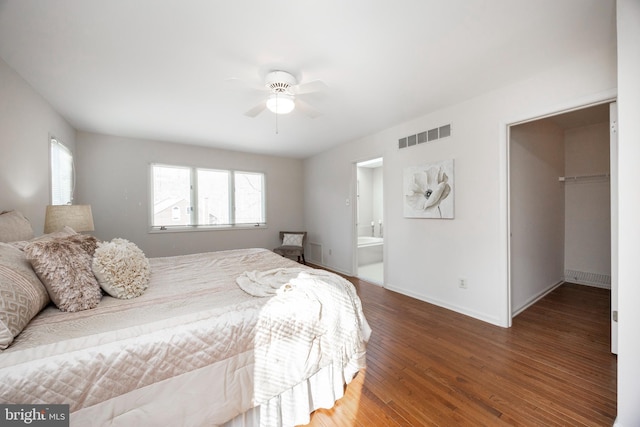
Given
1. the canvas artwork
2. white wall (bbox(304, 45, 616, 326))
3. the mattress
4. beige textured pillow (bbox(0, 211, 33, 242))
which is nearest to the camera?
the mattress

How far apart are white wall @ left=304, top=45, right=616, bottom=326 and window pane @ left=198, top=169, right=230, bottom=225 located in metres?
2.99

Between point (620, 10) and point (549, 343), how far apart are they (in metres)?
2.53

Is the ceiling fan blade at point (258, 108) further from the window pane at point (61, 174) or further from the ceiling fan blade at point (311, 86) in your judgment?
the window pane at point (61, 174)

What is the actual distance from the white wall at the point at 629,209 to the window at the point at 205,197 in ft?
16.4

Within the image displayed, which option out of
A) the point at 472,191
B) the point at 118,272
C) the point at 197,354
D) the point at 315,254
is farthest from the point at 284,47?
the point at 315,254

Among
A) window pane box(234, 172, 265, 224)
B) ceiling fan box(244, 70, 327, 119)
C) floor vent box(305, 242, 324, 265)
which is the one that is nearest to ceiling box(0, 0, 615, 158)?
ceiling fan box(244, 70, 327, 119)

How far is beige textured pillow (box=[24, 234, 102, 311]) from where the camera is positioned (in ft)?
4.25

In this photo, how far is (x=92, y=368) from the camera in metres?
0.97

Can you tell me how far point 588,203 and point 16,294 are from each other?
20.9ft

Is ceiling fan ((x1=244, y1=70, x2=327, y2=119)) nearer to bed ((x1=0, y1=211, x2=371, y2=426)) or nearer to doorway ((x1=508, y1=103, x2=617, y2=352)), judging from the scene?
bed ((x1=0, y1=211, x2=371, y2=426))

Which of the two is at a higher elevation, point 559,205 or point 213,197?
point 213,197

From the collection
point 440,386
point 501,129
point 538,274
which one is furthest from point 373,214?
point 440,386

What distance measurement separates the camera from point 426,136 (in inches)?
129

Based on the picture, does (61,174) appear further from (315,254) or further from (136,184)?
(315,254)
